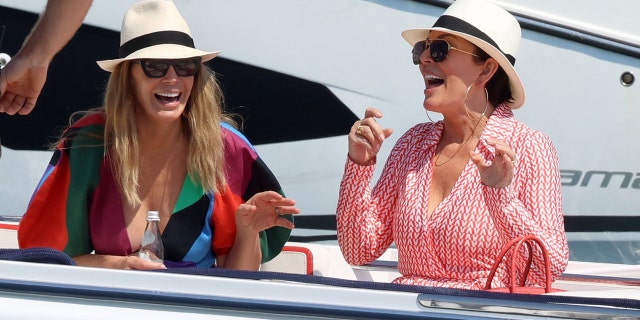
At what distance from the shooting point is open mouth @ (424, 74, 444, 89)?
9.95 feet

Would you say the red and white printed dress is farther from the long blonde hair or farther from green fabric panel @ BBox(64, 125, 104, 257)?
green fabric panel @ BBox(64, 125, 104, 257)

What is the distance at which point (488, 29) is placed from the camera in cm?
304

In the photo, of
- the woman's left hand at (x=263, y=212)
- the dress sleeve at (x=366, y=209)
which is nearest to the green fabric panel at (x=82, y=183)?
the woman's left hand at (x=263, y=212)

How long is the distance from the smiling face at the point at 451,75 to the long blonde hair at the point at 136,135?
634 millimetres

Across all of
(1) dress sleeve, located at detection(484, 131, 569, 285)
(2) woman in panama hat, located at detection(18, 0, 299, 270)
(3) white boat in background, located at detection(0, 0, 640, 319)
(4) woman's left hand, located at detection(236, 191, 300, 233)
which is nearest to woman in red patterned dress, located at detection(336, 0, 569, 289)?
(1) dress sleeve, located at detection(484, 131, 569, 285)

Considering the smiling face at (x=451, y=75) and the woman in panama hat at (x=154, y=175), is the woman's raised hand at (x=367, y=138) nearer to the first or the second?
the smiling face at (x=451, y=75)

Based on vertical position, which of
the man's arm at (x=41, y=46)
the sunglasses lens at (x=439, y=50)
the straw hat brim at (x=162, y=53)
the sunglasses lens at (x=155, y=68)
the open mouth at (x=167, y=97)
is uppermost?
the man's arm at (x=41, y=46)

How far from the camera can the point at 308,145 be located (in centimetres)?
518

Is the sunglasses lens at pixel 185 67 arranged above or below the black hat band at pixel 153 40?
below

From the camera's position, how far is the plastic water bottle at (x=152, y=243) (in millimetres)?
3086

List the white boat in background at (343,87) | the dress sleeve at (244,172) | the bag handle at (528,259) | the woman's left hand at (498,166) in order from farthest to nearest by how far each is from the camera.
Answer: the white boat in background at (343,87) < the dress sleeve at (244,172) < the woman's left hand at (498,166) < the bag handle at (528,259)

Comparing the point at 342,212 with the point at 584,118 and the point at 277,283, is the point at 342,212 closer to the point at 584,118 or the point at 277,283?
the point at 277,283

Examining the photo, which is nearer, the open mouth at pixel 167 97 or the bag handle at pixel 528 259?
the bag handle at pixel 528 259

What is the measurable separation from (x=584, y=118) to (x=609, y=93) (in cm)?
15
